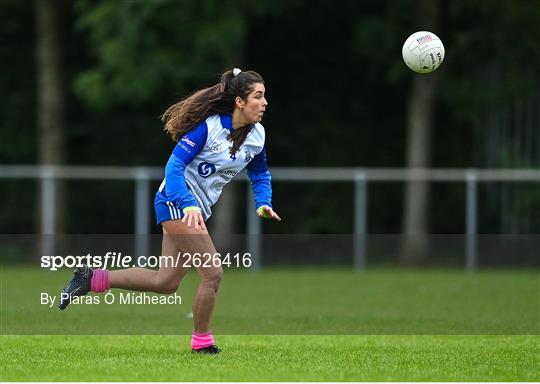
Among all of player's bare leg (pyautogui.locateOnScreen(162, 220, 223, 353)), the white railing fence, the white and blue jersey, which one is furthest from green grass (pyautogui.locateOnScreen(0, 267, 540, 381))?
the white railing fence

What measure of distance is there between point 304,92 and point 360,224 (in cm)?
447

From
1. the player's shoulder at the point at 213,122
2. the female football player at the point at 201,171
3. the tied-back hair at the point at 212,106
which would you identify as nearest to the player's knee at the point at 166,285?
the female football player at the point at 201,171

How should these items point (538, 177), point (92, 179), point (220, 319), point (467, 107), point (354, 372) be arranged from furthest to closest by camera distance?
point (92, 179), point (467, 107), point (538, 177), point (220, 319), point (354, 372)

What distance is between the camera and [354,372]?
7.48 metres

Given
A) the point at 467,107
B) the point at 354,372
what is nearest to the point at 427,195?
the point at 467,107

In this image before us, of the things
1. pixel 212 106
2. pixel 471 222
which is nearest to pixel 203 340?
pixel 212 106

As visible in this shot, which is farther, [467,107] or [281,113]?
[281,113]

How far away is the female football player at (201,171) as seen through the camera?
8117 mm

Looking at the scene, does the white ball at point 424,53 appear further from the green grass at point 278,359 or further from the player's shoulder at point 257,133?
the green grass at point 278,359

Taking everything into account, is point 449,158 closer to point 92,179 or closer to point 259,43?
point 259,43

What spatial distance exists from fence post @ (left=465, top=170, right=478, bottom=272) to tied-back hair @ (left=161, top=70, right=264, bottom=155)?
13.6m

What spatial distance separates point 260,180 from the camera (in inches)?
345

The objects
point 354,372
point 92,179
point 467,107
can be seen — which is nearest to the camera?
point 354,372

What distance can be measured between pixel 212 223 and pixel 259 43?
13.9 ft
